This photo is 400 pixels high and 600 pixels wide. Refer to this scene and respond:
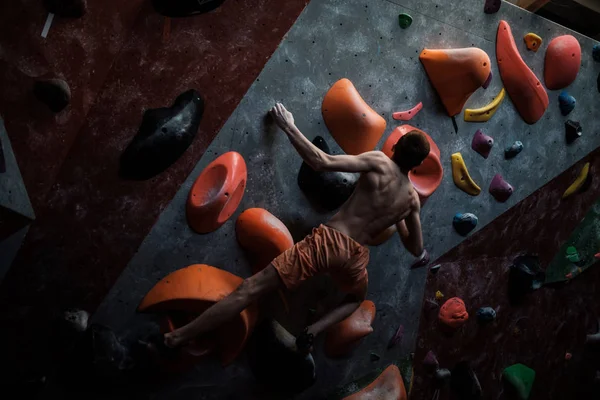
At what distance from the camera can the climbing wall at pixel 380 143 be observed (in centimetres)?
302

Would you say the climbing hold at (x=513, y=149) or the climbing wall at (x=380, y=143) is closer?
the climbing wall at (x=380, y=143)

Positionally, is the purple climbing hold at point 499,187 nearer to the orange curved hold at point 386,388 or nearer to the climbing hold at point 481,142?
the climbing hold at point 481,142

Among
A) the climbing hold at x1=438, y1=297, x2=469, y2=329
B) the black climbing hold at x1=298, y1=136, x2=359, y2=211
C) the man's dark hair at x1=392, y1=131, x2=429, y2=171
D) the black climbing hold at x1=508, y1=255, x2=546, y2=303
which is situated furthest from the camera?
the black climbing hold at x1=508, y1=255, x2=546, y2=303

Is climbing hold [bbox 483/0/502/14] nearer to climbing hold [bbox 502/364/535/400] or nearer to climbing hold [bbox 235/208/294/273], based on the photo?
climbing hold [bbox 235/208/294/273]

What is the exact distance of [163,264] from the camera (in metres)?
2.95

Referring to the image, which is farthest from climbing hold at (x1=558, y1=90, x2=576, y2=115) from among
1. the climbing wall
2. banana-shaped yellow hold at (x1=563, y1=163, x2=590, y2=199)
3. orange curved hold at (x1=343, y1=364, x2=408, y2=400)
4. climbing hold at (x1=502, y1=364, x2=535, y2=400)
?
orange curved hold at (x1=343, y1=364, x2=408, y2=400)

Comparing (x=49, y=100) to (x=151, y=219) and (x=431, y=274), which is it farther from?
(x=431, y=274)

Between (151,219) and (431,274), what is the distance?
5.88ft

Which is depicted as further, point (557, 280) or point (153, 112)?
point (557, 280)

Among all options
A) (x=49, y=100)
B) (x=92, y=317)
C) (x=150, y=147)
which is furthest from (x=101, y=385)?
(x=49, y=100)

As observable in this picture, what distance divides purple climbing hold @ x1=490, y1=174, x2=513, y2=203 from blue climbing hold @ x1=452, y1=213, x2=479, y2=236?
0.73 feet

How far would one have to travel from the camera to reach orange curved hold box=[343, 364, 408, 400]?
357 cm

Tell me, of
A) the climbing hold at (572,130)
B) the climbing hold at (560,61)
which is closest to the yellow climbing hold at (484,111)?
the climbing hold at (560,61)

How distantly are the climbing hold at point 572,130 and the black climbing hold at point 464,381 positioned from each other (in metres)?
1.67
